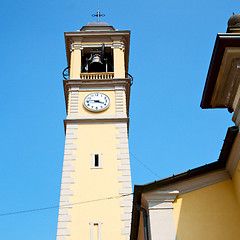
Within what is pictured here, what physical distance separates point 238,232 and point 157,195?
1.83 metres

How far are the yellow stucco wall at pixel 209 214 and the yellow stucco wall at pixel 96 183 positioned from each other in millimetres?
6382

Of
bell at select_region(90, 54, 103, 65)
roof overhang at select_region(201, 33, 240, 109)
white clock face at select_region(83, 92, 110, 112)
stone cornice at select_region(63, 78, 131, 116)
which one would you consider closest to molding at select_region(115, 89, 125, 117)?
stone cornice at select_region(63, 78, 131, 116)

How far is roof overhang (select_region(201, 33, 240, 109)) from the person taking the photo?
6.69m

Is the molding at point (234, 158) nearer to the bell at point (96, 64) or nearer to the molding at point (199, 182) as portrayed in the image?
the molding at point (199, 182)

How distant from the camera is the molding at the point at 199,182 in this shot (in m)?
8.12

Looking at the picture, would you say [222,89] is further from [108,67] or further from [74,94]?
[108,67]

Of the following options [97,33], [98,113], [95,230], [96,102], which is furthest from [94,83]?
[95,230]

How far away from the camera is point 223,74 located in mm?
7090

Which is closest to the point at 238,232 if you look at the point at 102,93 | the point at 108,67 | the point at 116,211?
the point at 116,211

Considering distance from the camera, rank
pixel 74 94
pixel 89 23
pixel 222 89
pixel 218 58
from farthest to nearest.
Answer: pixel 89 23
pixel 74 94
pixel 222 89
pixel 218 58

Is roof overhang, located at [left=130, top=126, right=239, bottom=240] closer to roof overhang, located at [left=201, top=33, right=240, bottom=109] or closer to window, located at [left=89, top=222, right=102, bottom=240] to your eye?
roof overhang, located at [left=201, top=33, right=240, bottom=109]

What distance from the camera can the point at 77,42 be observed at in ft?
73.1

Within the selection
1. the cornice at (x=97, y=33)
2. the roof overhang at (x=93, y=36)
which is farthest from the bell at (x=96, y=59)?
the cornice at (x=97, y=33)

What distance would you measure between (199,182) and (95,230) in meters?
6.74
